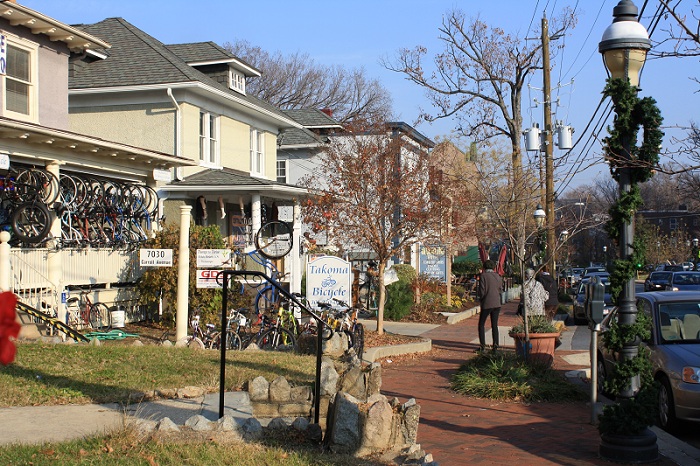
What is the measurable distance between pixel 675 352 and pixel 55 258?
11.4 m

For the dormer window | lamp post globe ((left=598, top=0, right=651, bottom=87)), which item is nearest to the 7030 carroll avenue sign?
the dormer window

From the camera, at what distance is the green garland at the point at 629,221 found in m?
7.91

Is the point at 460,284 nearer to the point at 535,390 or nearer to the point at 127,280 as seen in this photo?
the point at 127,280

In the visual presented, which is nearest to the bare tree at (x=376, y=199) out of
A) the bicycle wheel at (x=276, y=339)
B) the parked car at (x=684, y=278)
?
the bicycle wheel at (x=276, y=339)

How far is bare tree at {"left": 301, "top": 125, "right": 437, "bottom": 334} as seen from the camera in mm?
17109

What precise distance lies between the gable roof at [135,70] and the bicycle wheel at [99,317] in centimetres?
767

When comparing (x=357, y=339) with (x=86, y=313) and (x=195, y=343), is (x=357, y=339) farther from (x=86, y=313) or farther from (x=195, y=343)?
(x=86, y=313)

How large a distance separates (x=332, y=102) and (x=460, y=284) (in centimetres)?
2454

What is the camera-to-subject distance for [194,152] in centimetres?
2288

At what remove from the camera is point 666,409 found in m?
9.62

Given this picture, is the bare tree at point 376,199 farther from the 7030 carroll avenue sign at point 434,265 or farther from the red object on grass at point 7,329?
the red object on grass at point 7,329

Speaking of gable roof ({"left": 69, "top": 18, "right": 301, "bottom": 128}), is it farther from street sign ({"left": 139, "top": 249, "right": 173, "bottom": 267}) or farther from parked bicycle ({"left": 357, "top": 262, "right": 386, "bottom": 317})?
street sign ({"left": 139, "top": 249, "right": 173, "bottom": 267})

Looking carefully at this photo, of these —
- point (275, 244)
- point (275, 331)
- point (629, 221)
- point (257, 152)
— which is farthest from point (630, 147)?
point (257, 152)

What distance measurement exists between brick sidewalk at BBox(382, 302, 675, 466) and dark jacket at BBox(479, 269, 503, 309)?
2739 mm
